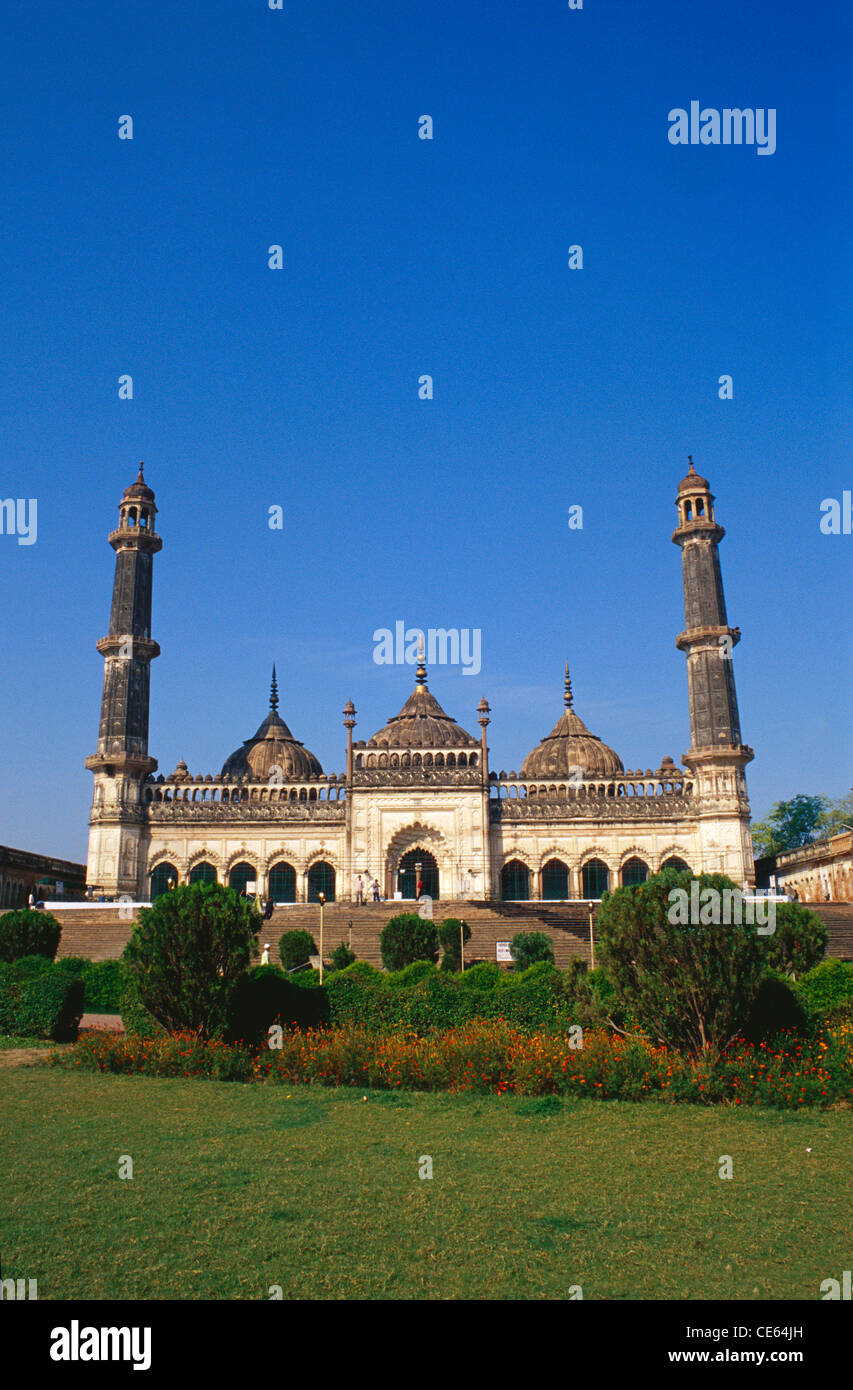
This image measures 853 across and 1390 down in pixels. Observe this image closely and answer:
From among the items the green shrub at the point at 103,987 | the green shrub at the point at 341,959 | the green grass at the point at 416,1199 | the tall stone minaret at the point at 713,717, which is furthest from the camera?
the tall stone minaret at the point at 713,717

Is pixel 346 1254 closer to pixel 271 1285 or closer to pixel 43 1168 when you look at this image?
pixel 271 1285

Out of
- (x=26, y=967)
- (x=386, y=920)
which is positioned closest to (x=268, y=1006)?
(x=26, y=967)

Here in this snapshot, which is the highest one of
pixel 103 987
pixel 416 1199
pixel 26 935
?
pixel 26 935

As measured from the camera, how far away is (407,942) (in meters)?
23.6

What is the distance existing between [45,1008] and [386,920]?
16853mm

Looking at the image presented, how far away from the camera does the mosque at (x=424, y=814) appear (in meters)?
40.9

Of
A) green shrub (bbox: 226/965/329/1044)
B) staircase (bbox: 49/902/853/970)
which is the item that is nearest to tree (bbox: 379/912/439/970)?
staircase (bbox: 49/902/853/970)

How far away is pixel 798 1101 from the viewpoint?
10.9 meters

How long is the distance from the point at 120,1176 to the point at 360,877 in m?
33.6

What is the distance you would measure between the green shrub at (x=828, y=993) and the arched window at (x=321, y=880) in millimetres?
29461

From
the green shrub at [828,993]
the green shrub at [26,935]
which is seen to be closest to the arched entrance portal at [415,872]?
the green shrub at [26,935]

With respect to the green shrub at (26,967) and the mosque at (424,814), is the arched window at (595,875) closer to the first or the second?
the mosque at (424,814)

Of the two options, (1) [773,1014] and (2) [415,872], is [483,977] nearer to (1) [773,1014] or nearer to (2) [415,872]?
(1) [773,1014]

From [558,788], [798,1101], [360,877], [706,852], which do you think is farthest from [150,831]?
[798,1101]
